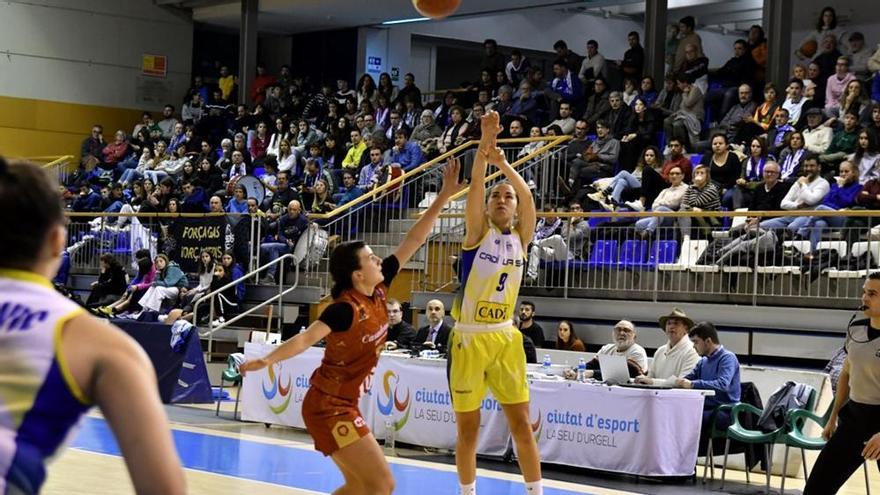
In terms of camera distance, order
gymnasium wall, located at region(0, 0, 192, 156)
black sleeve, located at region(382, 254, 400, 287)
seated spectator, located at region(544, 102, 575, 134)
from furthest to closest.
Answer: gymnasium wall, located at region(0, 0, 192, 156) < seated spectator, located at region(544, 102, 575, 134) < black sleeve, located at region(382, 254, 400, 287)

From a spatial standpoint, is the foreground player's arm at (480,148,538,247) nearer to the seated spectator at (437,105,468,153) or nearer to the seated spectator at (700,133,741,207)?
the seated spectator at (700,133,741,207)

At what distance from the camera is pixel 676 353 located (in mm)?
11359

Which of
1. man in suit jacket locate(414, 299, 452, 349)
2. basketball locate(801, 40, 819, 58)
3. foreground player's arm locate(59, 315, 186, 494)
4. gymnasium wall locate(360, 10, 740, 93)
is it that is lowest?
man in suit jacket locate(414, 299, 452, 349)

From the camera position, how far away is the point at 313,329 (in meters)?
5.82

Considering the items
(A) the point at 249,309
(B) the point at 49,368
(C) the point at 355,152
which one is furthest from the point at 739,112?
(B) the point at 49,368

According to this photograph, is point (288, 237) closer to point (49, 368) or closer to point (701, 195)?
point (701, 195)

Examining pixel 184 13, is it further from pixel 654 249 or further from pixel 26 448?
pixel 26 448

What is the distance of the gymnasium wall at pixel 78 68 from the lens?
2839 centimetres

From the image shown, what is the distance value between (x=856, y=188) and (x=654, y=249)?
2.38m

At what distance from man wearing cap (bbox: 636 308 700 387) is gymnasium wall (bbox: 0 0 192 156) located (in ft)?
66.8

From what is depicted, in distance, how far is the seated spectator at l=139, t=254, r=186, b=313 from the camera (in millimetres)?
19141

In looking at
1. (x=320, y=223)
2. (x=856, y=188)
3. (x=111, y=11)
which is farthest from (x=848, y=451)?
(x=111, y=11)

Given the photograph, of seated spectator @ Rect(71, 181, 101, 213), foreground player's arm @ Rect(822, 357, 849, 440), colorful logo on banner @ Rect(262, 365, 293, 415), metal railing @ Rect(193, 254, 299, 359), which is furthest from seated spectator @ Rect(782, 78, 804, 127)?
seated spectator @ Rect(71, 181, 101, 213)

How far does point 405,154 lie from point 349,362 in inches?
590
